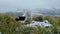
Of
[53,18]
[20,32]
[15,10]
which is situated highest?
[15,10]

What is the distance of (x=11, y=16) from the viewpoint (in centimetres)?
241

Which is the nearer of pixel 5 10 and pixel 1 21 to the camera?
pixel 1 21

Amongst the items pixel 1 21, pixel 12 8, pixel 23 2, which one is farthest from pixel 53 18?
pixel 1 21

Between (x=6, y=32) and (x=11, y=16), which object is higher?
(x=11, y=16)

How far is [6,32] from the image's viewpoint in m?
2.26

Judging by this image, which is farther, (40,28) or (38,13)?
(38,13)

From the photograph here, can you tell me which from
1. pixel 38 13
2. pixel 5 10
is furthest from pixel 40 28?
pixel 5 10

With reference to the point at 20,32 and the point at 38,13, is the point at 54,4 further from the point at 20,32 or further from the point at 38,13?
the point at 20,32

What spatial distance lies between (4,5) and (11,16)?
0.30 m

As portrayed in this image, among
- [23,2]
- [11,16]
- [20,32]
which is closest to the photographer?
[20,32]

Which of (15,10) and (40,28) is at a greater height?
(15,10)

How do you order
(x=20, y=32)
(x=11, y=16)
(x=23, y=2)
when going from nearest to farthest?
(x=20, y=32), (x=11, y=16), (x=23, y=2)

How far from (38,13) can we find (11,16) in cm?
52

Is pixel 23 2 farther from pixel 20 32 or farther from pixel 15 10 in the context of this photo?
pixel 20 32
